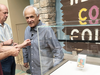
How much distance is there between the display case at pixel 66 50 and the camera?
2.83 ft

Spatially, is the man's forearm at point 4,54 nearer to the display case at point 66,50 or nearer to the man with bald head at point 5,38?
the man with bald head at point 5,38

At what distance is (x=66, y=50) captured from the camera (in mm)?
1028

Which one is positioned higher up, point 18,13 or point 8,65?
point 18,13

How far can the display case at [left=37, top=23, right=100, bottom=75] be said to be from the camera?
0.86m

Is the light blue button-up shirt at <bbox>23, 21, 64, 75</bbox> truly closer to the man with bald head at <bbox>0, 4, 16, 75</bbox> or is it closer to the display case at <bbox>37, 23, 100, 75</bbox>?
the display case at <bbox>37, 23, 100, 75</bbox>

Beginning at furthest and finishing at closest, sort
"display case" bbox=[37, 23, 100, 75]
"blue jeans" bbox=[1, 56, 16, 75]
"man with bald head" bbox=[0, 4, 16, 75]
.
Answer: "blue jeans" bbox=[1, 56, 16, 75]
"man with bald head" bbox=[0, 4, 16, 75]
"display case" bbox=[37, 23, 100, 75]

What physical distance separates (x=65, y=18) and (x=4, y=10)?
103cm

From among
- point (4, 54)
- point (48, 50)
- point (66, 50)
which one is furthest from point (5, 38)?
point (66, 50)

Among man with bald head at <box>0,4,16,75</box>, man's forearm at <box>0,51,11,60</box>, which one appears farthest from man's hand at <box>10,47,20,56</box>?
man with bald head at <box>0,4,16,75</box>

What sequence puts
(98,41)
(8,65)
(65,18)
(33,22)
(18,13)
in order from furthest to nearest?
(18,13), (65,18), (8,65), (33,22), (98,41)

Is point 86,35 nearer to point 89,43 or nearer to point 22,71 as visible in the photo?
point 89,43

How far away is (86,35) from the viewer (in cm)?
85

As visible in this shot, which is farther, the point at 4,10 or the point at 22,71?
the point at 22,71

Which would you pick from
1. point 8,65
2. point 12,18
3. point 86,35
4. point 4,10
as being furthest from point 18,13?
point 86,35
